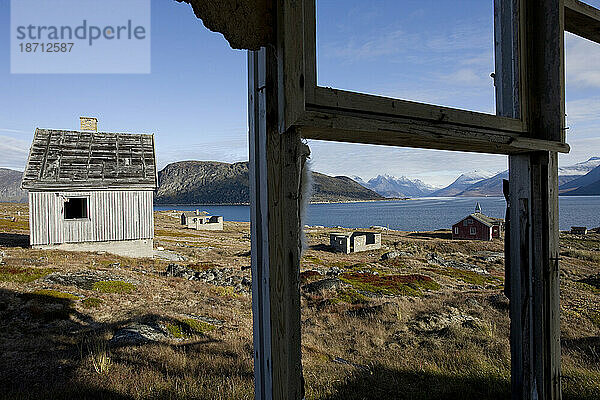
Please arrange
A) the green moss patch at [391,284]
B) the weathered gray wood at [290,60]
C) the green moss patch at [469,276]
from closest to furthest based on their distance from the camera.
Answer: the weathered gray wood at [290,60] → the green moss patch at [391,284] → the green moss patch at [469,276]

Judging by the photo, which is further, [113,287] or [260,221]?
[113,287]

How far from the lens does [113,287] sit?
1102cm

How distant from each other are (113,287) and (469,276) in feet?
54.1

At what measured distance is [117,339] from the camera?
6332 mm

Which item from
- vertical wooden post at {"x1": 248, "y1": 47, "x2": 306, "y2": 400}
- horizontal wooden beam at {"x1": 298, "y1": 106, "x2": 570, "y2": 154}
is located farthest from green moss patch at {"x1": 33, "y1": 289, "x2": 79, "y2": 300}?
horizontal wooden beam at {"x1": 298, "y1": 106, "x2": 570, "y2": 154}

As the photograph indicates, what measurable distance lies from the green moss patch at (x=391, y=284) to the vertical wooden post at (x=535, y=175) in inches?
430

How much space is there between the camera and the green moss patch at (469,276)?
1747 centimetres

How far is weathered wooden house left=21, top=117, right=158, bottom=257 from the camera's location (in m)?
16.7

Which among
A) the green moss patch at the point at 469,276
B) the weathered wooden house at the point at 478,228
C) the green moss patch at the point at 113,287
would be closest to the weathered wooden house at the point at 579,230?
the weathered wooden house at the point at 478,228

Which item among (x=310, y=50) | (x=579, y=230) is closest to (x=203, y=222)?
(x=579, y=230)

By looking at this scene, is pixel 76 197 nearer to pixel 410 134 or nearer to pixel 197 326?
pixel 197 326

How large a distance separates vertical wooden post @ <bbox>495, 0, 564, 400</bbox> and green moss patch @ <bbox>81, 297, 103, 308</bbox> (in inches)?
381

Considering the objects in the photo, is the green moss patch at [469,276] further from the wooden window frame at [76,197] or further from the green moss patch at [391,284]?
the wooden window frame at [76,197]

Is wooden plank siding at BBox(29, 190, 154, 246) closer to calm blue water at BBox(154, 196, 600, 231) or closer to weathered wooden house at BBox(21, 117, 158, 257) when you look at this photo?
weathered wooden house at BBox(21, 117, 158, 257)
